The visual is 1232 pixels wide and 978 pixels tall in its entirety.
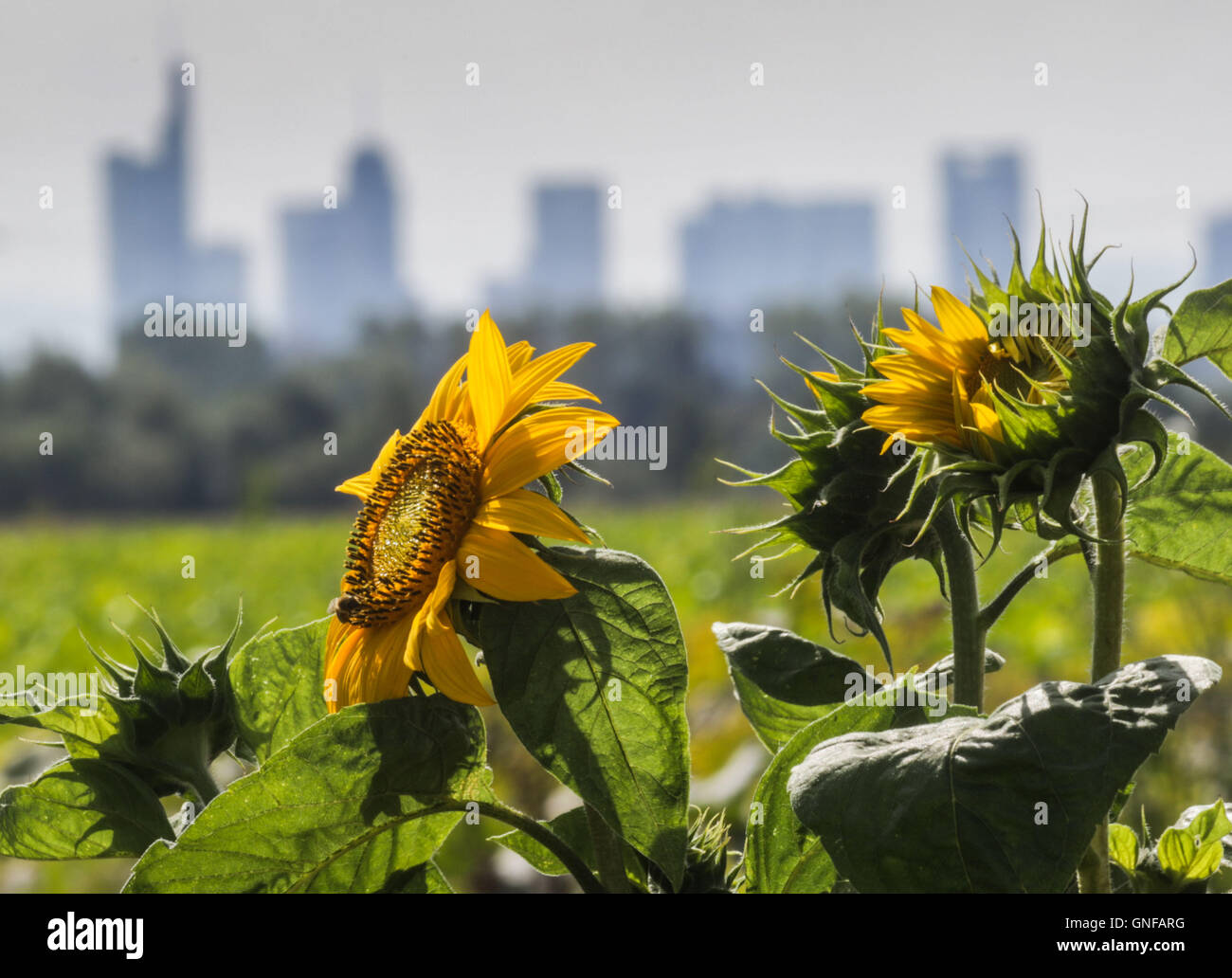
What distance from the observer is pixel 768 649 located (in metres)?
1.15

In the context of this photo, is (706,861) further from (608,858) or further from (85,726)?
(85,726)

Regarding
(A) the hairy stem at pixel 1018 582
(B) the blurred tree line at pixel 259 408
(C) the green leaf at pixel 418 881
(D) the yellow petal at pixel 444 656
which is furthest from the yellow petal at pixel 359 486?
(B) the blurred tree line at pixel 259 408

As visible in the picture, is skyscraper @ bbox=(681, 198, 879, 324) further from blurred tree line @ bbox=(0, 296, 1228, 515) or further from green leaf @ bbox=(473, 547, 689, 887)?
green leaf @ bbox=(473, 547, 689, 887)

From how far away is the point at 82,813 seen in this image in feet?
3.35

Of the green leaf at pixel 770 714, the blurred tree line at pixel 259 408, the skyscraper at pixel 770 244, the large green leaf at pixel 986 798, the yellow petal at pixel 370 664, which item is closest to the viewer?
the large green leaf at pixel 986 798

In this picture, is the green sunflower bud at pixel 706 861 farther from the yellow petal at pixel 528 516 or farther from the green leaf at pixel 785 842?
the yellow petal at pixel 528 516

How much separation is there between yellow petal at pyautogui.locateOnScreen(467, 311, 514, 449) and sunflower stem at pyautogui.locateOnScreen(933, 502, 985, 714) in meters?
0.40

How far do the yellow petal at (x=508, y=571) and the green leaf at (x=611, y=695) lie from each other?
0.03 m

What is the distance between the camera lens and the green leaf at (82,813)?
1.01 metres

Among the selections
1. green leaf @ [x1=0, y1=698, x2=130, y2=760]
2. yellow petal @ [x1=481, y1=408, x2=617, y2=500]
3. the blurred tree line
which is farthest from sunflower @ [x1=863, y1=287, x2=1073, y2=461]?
the blurred tree line

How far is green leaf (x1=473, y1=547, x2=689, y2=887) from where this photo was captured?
33.1 inches

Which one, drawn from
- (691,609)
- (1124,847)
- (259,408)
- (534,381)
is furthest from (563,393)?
(259,408)

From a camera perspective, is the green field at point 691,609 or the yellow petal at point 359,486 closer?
the yellow petal at point 359,486
